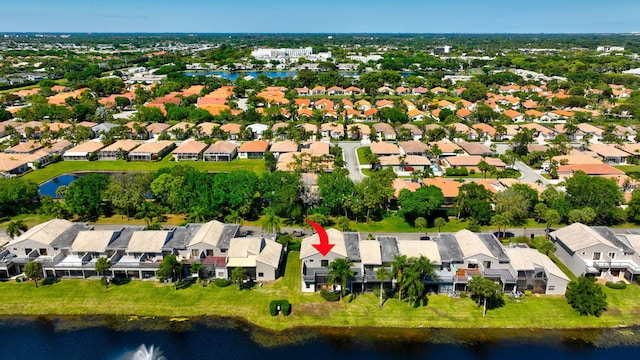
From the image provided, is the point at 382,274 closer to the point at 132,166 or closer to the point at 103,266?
the point at 103,266

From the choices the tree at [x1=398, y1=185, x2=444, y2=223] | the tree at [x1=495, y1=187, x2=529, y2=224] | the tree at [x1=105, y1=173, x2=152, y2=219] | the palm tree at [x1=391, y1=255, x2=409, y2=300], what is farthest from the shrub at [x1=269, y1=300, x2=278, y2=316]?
the tree at [x1=495, y1=187, x2=529, y2=224]

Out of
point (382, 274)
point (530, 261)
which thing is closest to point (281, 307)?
point (382, 274)

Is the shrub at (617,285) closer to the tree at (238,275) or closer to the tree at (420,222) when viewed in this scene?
the tree at (420,222)

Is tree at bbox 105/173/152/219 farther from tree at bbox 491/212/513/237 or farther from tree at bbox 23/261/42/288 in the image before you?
tree at bbox 491/212/513/237

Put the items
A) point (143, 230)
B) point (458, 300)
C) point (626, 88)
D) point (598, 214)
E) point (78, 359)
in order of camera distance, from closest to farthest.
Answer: point (78, 359)
point (458, 300)
point (143, 230)
point (598, 214)
point (626, 88)

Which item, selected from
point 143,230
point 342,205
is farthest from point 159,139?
point 342,205

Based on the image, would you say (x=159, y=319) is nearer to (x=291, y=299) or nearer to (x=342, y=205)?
(x=291, y=299)
